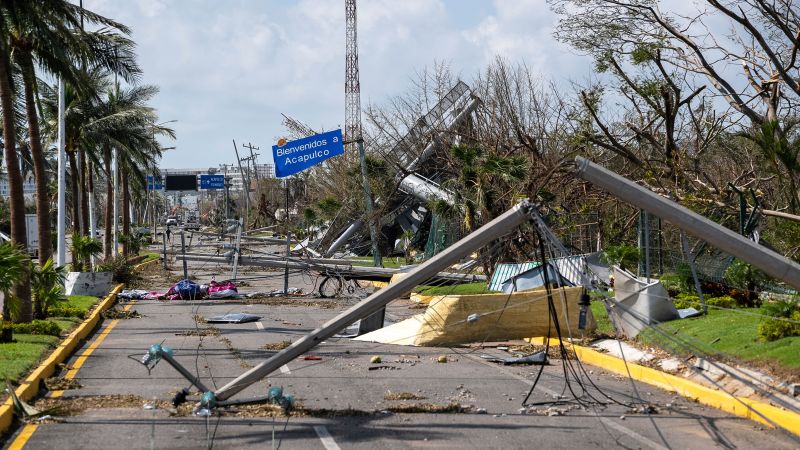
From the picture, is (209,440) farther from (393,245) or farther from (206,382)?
(393,245)

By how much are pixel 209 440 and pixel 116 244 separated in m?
40.3

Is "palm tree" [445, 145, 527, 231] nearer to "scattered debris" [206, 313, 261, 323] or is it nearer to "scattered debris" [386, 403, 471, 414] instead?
"scattered debris" [206, 313, 261, 323]

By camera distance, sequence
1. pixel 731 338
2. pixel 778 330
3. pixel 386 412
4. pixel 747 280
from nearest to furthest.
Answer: pixel 386 412
pixel 778 330
pixel 731 338
pixel 747 280

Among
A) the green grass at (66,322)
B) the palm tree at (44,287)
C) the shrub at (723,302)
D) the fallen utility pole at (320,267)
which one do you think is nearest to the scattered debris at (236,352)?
the green grass at (66,322)

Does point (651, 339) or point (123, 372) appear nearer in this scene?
point (123, 372)

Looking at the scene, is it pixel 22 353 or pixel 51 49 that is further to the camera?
pixel 51 49

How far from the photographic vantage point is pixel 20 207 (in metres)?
18.7

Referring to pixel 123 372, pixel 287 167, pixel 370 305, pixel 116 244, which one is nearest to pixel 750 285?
pixel 370 305

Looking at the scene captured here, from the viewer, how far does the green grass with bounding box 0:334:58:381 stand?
11.5m

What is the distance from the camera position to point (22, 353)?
13352 millimetres

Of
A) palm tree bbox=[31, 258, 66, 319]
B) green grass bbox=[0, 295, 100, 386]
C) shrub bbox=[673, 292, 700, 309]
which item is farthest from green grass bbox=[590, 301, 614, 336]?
palm tree bbox=[31, 258, 66, 319]

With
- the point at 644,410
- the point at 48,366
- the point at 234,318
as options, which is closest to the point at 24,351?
the point at 48,366

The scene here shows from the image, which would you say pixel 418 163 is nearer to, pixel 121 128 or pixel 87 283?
pixel 121 128

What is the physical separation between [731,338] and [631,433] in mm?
4620
